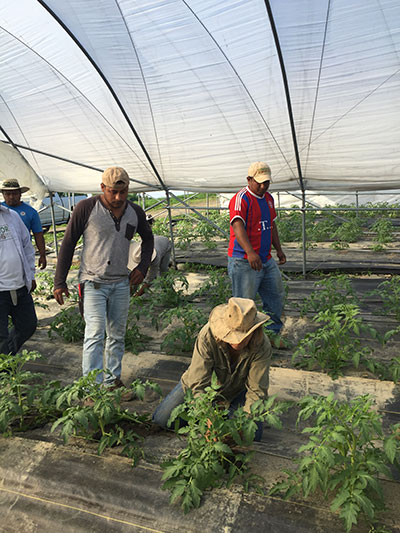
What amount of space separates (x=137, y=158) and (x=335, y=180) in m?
2.54

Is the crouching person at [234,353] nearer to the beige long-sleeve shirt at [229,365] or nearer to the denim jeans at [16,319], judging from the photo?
the beige long-sleeve shirt at [229,365]

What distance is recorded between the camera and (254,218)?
3.64 metres

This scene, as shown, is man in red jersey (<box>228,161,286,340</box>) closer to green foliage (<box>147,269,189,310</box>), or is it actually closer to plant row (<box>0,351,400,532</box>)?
green foliage (<box>147,269,189,310</box>)

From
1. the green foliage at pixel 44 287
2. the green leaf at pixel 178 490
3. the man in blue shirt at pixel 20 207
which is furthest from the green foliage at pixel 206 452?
the green foliage at pixel 44 287

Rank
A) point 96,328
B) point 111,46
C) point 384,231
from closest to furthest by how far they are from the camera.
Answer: point 96,328, point 111,46, point 384,231

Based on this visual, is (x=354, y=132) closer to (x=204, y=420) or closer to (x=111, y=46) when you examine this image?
(x=111, y=46)

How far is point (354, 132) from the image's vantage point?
464cm

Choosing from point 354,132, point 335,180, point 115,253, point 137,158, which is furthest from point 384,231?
point 115,253

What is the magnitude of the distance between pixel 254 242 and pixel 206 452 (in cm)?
198

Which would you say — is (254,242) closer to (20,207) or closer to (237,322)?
(237,322)

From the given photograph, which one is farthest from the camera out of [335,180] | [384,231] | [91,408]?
[384,231]

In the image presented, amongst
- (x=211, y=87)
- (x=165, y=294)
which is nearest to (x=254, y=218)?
(x=165, y=294)

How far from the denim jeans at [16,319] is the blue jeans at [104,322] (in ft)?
2.17

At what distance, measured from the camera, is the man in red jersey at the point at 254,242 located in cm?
355
